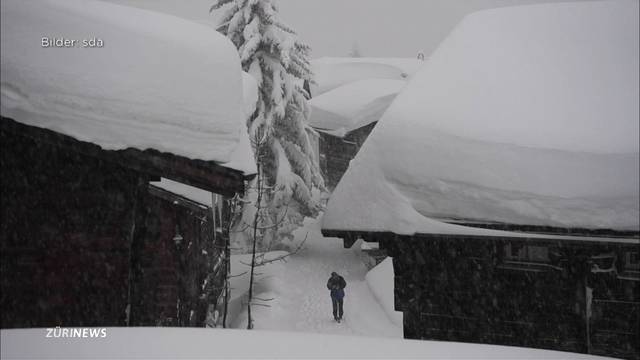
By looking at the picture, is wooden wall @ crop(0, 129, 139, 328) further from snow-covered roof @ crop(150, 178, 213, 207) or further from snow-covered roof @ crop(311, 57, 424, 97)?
snow-covered roof @ crop(311, 57, 424, 97)

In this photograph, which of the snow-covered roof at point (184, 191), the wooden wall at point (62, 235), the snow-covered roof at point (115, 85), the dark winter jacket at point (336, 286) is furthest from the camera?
the dark winter jacket at point (336, 286)

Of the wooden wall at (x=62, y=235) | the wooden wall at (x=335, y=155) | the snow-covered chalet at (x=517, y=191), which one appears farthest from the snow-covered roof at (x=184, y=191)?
the wooden wall at (x=335, y=155)

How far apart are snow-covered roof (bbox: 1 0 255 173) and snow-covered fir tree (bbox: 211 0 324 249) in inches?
365

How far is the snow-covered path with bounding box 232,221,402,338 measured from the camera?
39.5 ft

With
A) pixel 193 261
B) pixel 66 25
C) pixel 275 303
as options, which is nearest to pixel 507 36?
pixel 66 25

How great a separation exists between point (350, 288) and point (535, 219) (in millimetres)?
11165

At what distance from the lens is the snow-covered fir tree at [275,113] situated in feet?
49.1

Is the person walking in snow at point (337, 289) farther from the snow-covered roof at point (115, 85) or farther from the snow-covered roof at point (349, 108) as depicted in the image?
the snow-covered roof at point (349, 108)

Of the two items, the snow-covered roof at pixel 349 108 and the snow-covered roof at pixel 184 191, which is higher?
the snow-covered roof at pixel 349 108

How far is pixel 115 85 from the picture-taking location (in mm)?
4250

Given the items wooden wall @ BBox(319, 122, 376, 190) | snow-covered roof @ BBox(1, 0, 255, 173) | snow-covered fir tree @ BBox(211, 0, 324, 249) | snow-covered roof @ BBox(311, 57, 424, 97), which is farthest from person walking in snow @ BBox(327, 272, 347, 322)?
snow-covered roof @ BBox(311, 57, 424, 97)

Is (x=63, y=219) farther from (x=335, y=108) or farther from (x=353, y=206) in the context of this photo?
(x=335, y=108)

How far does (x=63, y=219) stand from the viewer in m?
4.62

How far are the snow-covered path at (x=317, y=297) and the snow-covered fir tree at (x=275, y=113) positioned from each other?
140 centimetres
